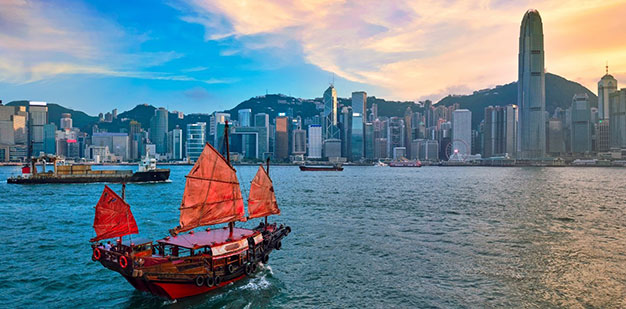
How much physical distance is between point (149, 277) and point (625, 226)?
51706 mm

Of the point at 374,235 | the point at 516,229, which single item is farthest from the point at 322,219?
the point at 516,229

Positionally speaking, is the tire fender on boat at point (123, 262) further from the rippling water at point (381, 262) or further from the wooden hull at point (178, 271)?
the rippling water at point (381, 262)

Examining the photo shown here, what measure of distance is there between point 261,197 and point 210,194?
740 cm

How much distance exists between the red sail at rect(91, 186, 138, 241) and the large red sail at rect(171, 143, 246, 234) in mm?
2957

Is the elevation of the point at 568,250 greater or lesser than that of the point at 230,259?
lesser

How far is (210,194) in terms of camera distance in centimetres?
2545

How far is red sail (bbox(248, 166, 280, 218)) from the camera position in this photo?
31.6 m

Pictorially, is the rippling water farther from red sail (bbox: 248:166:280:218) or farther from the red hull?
red sail (bbox: 248:166:280:218)

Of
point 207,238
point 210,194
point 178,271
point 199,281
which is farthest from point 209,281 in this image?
point 210,194

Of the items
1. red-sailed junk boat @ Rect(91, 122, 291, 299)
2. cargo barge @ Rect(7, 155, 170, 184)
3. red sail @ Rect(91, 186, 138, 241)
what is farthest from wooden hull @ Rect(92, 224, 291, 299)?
cargo barge @ Rect(7, 155, 170, 184)

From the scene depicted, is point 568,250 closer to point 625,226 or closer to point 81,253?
point 625,226

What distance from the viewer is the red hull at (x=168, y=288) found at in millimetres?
20625

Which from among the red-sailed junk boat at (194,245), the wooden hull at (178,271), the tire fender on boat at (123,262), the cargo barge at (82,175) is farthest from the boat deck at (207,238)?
the cargo barge at (82,175)

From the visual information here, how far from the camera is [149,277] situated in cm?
2006
